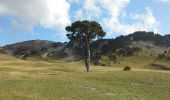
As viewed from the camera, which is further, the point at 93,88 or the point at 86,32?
the point at 86,32

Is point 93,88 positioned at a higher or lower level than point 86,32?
lower

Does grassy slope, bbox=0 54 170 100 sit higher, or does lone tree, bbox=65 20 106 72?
lone tree, bbox=65 20 106 72

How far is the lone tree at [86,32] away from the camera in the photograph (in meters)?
89.9

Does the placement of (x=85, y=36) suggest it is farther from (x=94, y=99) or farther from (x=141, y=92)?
(x=94, y=99)

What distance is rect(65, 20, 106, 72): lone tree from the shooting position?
295 ft

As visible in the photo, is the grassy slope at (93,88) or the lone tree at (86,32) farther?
the lone tree at (86,32)

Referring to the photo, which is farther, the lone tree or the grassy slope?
the lone tree

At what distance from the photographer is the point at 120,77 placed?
5478 centimetres

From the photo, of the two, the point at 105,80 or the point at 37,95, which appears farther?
the point at 105,80

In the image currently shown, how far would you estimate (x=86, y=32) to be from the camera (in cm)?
9112

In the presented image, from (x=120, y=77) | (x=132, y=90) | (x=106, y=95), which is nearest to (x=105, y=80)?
(x=120, y=77)

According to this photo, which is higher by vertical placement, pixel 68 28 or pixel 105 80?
pixel 68 28

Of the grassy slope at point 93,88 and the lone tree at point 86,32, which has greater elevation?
the lone tree at point 86,32

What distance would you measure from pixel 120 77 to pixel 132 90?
8487 millimetres
